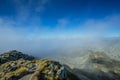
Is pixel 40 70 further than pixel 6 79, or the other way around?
pixel 40 70

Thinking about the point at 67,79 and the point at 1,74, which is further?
the point at 1,74

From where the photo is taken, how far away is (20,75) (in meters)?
175

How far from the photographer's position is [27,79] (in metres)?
166

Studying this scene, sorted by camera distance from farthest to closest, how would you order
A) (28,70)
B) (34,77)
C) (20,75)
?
(28,70) < (20,75) < (34,77)

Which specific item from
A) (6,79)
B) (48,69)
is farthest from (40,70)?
(6,79)

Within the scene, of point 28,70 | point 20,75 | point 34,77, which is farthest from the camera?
point 28,70

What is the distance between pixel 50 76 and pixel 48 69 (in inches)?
674

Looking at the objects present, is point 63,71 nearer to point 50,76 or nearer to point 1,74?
point 50,76

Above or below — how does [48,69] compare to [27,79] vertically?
above

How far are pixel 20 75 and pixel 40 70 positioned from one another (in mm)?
21148

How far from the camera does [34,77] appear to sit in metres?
164

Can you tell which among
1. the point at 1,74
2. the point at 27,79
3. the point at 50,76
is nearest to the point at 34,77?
the point at 27,79

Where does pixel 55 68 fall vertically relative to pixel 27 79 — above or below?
above

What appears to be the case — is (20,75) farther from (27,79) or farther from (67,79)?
(67,79)
